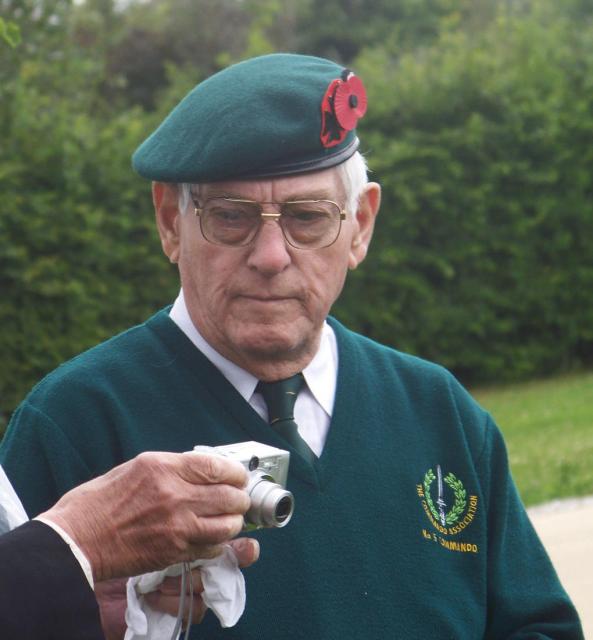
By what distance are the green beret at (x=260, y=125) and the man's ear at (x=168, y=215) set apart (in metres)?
0.08

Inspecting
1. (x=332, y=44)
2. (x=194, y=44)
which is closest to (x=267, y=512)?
(x=194, y=44)

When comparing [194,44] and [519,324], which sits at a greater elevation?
[194,44]

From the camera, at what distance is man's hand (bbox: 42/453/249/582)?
1.90 m

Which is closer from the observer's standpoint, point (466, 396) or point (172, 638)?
point (172, 638)

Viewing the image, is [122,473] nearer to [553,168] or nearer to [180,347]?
[180,347]

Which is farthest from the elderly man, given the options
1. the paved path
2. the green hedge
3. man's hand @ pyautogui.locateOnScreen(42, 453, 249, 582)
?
the green hedge

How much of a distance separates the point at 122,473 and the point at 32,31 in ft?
40.1

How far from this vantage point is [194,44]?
25.2 metres

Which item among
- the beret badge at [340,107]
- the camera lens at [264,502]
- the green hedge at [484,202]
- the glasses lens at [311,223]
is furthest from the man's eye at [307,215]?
the green hedge at [484,202]

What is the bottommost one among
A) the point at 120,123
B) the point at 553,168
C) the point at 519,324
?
the point at 519,324

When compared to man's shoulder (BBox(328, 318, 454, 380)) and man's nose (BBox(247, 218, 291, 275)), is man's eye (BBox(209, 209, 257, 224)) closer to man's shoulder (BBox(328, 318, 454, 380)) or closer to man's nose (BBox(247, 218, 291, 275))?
man's nose (BBox(247, 218, 291, 275))

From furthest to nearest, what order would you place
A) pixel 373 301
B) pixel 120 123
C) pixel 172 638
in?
1. pixel 373 301
2. pixel 120 123
3. pixel 172 638

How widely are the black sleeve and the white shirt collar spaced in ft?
2.88

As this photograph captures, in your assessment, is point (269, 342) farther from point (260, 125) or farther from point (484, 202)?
point (484, 202)
